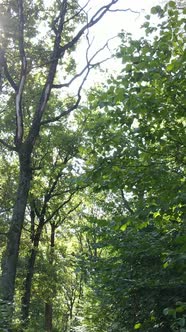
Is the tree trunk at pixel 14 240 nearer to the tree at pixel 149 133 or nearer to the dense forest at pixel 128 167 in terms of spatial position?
the dense forest at pixel 128 167

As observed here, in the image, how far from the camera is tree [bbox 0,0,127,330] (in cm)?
1002

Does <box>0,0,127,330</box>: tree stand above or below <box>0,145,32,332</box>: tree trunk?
above

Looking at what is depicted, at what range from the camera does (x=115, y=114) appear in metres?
4.91

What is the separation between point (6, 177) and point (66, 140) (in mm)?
4404

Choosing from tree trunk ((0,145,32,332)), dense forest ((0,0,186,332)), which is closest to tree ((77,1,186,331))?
dense forest ((0,0,186,332))

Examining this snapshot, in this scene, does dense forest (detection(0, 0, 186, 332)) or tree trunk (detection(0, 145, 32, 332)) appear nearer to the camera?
dense forest (detection(0, 0, 186, 332))

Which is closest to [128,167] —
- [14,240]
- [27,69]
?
[14,240]

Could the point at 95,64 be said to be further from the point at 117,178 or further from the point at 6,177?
the point at 6,177

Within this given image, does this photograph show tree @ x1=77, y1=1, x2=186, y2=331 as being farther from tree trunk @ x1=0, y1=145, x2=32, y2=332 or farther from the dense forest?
tree trunk @ x1=0, y1=145, x2=32, y2=332

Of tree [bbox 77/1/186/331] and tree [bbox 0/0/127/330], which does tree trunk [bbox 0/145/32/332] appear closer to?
tree [bbox 0/0/127/330]

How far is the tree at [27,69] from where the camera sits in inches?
394

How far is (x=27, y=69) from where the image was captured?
44.0 feet

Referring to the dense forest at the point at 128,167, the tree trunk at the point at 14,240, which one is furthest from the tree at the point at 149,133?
the tree trunk at the point at 14,240

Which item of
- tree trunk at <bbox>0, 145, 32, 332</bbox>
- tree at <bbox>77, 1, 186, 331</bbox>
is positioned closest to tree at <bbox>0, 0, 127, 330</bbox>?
tree trunk at <bbox>0, 145, 32, 332</bbox>
